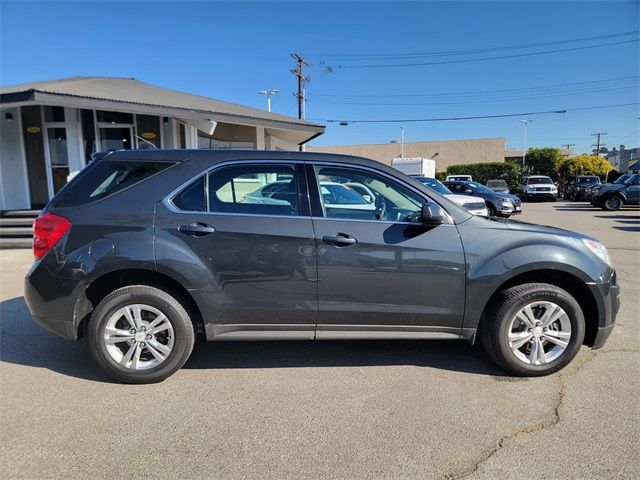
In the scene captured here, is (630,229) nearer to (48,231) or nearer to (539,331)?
(539,331)

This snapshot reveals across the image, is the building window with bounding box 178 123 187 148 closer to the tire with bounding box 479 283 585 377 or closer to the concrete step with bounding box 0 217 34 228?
the concrete step with bounding box 0 217 34 228

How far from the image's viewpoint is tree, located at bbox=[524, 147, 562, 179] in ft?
123

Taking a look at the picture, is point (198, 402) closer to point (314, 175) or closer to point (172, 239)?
point (172, 239)

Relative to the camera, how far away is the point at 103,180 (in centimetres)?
351

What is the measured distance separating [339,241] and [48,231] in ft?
7.31

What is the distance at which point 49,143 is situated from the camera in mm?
11484

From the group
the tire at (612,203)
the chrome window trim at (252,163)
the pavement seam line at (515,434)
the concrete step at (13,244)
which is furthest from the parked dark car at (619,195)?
the concrete step at (13,244)

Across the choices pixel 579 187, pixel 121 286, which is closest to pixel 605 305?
pixel 121 286

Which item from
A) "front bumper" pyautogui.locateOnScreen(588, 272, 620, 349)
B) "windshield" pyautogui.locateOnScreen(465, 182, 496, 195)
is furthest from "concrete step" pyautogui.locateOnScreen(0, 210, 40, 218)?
"windshield" pyautogui.locateOnScreen(465, 182, 496, 195)

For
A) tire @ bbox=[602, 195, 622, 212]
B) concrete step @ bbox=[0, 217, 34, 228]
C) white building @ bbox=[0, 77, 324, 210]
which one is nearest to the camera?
concrete step @ bbox=[0, 217, 34, 228]

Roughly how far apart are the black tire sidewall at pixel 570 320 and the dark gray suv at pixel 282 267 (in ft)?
0.04

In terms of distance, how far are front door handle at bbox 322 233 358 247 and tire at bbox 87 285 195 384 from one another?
1.25 meters

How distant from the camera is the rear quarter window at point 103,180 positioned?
3.45 m

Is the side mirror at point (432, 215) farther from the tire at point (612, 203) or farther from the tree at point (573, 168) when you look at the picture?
the tree at point (573, 168)
